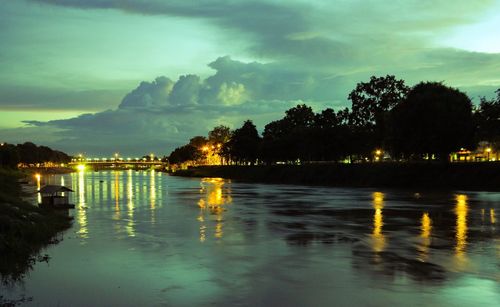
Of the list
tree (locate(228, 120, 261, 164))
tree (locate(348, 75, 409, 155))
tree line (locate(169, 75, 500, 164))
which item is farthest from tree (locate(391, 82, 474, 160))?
tree (locate(228, 120, 261, 164))

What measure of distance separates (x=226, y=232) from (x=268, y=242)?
17.1 ft

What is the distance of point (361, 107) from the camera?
141m

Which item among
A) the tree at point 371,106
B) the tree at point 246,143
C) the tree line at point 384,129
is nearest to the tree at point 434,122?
the tree line at point 384,129

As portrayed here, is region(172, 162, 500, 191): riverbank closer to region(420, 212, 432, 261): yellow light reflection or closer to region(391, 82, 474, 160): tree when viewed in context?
region(391, 82, 474, 160): tree

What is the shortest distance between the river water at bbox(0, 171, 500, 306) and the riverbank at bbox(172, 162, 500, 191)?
45.9 m

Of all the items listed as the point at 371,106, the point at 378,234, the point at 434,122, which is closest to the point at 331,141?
the point at 371,106

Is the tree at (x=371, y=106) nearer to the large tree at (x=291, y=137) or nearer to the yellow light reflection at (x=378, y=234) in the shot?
the large tree at (x=291, y=137)

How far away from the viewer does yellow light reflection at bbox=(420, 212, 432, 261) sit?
82.2ft

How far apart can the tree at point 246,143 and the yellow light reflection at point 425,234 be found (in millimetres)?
141061

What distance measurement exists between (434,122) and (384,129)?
4054 cm

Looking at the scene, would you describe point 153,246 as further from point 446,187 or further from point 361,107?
point 361,107

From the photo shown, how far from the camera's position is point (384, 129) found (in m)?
130

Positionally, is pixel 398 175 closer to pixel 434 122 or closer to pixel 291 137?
pixel 434 122

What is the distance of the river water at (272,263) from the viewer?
56.1 ft
